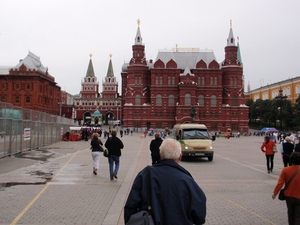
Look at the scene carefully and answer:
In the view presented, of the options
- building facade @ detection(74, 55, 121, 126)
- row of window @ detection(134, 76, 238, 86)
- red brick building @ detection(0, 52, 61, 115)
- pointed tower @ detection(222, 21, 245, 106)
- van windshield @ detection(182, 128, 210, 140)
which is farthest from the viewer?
building facade @ detection(74, 55, 121, 126)

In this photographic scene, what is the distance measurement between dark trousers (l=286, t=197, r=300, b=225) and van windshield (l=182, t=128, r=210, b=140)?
15.9m

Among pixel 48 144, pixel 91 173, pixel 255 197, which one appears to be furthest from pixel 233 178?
pixel 48 144

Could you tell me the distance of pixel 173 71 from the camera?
92.8 m

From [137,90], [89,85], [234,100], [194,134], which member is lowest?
[194,134]

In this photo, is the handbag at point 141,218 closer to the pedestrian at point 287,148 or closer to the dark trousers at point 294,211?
the dark trousers at point 294,211

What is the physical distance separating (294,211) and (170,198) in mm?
3482

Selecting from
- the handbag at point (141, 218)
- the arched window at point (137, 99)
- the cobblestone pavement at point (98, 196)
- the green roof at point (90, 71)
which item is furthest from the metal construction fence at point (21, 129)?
the green roof at point (90, 71)

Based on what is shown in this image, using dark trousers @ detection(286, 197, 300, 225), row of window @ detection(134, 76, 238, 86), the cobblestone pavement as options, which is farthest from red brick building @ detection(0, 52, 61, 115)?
dark trousers @ detection(286, 197, 300, 225)

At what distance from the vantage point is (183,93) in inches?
3521

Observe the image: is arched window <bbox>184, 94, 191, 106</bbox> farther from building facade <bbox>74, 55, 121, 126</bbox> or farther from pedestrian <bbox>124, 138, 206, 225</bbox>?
pedestrian <bbox>124, 138, 206, 225</bbox>

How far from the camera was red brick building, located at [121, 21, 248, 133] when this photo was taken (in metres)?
90.0

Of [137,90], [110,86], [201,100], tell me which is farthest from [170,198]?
[110,86]

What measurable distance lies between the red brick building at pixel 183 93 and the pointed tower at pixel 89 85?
5968 cm

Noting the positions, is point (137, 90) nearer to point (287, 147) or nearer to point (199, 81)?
point (199, 81)
